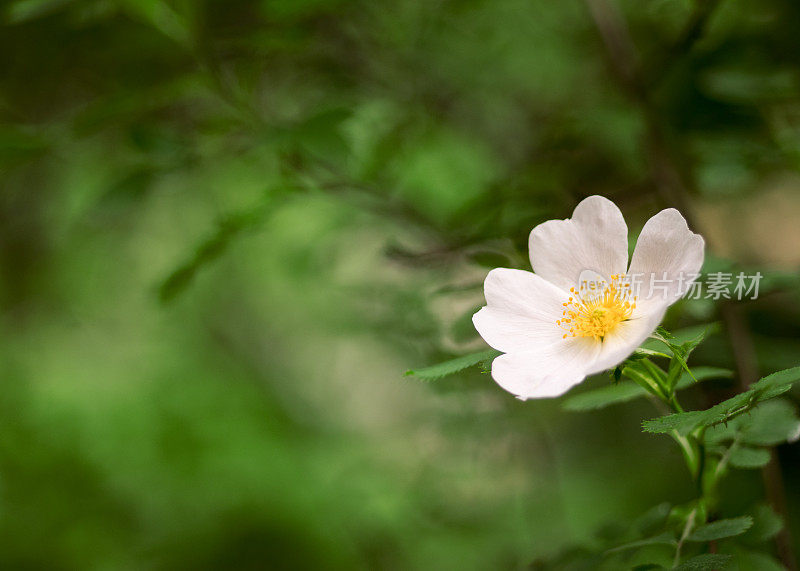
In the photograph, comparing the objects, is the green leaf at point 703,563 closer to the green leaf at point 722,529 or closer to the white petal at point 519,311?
the green leaf at point 722,529

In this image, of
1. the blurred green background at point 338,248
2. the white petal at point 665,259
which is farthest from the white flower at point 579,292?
the blurred green background at point 338,248

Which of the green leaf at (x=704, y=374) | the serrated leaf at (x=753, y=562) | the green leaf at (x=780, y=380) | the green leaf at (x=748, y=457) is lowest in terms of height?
the serrated leaf at (x=753, y=562)

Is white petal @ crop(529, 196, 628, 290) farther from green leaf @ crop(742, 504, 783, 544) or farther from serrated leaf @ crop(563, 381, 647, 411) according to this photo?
green leaf @ crop(742, 504, 783, 544)

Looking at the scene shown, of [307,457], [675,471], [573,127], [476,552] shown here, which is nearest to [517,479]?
[476,552]

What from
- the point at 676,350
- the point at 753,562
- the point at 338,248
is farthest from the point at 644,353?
the point at 338,248

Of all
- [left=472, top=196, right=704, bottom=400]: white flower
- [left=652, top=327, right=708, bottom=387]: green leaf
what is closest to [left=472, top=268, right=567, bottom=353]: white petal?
[left=472, top=196, right=704, bottom=400]: white flower

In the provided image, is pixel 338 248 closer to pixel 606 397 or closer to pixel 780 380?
pixel 606 397

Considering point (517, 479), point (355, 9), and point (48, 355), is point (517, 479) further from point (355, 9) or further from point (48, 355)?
point (48, 355)
